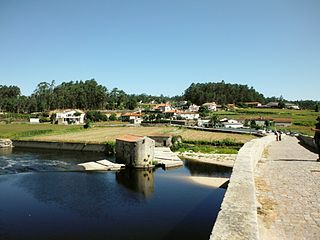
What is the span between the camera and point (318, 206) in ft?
31.3

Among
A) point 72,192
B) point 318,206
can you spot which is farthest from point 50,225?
point 318,206

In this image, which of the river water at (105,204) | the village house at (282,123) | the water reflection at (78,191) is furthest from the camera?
the village house at (282,123)

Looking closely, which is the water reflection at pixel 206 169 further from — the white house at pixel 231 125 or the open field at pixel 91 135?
the white house at pixel 231 125

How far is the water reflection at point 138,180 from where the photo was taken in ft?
91.9

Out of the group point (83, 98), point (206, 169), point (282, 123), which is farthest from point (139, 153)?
point (83, 98)

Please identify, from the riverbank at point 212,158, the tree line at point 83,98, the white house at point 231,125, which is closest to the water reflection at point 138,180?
the riverbank at point 212,158

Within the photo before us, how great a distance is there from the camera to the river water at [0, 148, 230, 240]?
17.7m

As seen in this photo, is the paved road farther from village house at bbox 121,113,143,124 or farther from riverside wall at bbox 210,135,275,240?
village house at bbox 121,113,143,124

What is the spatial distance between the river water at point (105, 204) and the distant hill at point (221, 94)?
133744 mm

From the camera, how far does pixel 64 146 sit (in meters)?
58.6

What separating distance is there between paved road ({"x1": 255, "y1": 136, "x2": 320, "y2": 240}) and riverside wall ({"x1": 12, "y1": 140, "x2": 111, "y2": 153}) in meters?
40.4

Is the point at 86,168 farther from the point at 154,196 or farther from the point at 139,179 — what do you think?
the point at 154,196

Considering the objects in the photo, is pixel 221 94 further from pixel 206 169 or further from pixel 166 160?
pixel 206 169

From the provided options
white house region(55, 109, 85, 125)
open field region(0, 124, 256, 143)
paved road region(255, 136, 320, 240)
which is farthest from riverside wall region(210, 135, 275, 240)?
white house region(55, 109, 85, 125)
